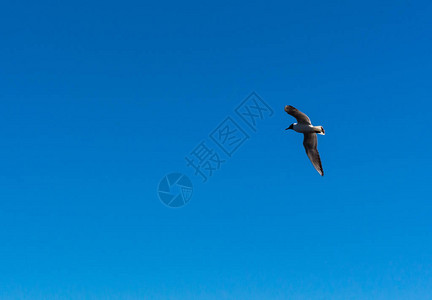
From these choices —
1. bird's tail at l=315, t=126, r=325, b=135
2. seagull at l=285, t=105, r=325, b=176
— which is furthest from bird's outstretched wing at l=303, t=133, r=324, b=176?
bird's tail at l=315, t=126, r=325, b=135

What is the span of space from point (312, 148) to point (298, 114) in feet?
16.6

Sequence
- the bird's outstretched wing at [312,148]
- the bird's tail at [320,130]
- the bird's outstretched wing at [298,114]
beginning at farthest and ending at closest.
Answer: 1. the bird's outstretched wing at [312,148]
2. the bird's tail at [320,130]
3. the bird's outstretched wing at [298,114]

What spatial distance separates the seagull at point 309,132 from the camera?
44469 mm

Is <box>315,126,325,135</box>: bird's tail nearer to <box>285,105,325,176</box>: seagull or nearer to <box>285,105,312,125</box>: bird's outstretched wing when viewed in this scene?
<box>285,105,325,176</box>: seagull

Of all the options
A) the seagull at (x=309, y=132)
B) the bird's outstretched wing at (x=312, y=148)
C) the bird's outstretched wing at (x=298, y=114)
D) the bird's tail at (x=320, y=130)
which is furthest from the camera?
the bird's outstretched wing at (x=312, y=148)

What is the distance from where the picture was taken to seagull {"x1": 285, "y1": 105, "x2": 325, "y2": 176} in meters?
44.5

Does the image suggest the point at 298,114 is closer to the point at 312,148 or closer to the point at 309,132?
the point at 309,132

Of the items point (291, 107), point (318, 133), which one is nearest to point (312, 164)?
point (318, 133)

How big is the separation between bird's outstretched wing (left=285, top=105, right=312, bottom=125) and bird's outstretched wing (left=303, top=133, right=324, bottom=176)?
6.92 feet

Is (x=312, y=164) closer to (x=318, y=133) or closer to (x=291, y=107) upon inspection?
(x=318, y=133)

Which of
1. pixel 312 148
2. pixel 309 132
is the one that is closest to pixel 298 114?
pixel 309 132

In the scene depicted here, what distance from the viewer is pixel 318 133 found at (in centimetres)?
4647

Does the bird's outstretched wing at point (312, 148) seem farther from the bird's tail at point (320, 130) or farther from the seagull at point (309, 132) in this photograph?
the bird's tail at point (320, 130)

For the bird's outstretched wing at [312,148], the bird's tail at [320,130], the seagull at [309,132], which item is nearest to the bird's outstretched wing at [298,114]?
the seagull at [309,132]
